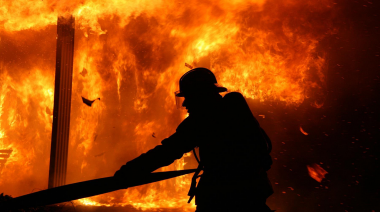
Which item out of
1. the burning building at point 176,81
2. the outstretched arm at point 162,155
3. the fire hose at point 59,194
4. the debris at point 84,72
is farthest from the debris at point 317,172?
the debris at point 84,72

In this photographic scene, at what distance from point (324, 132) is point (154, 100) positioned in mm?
5404

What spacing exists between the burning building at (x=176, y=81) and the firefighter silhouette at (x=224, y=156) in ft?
14.4

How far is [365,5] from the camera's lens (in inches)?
203

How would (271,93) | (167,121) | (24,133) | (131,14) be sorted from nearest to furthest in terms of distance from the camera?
(271,93)
(131,14)
(167,121)
(24,133)

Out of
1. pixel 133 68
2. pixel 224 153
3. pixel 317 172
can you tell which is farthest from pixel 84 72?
pixel 224 153

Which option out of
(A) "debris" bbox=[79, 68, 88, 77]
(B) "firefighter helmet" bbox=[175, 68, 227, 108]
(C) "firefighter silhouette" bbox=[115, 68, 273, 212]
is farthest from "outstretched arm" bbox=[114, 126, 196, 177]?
(A) "debris" bbox=[79, 68, 88, 77]

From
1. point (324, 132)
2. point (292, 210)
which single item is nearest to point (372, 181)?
point (324, 132)

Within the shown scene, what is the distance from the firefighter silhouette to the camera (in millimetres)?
1457

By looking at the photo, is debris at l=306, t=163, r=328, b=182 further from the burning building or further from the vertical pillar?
the vertical pillar

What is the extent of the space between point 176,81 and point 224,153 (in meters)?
7.38

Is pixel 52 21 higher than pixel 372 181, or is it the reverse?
pixel 52 21

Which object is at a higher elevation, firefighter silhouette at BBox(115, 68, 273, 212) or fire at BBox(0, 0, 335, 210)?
fire at BBox(0, 0, 335, 210)

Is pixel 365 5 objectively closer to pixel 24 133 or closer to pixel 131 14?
pixel 131 14

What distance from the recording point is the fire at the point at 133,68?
20.4 feet
